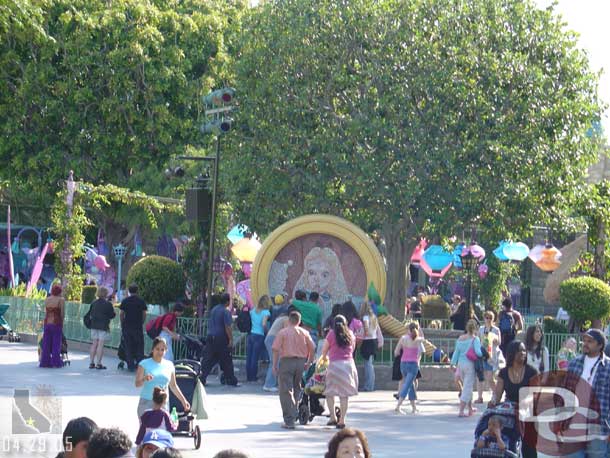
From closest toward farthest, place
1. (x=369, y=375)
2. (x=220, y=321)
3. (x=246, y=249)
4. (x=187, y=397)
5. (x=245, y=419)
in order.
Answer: (x=187, y=397) < (x=245, y=419) < (x=220, y=321) < (x=369, y=375) < (x=246, y=249)

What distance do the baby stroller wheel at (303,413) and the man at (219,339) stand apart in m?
4.35

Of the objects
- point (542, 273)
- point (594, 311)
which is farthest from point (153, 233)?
point (594, 311)

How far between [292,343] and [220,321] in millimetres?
4726

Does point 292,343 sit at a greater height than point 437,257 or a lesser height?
lesser

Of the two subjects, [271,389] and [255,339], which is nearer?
[271,389]

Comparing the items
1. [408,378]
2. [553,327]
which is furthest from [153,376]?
[553,327]

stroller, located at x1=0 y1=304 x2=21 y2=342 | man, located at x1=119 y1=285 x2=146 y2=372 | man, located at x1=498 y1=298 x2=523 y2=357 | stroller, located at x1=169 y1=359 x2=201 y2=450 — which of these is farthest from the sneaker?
stroller, located at x1=0 y1=304 x2=21 y2=342

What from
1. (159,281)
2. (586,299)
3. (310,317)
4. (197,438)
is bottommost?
(197,438)

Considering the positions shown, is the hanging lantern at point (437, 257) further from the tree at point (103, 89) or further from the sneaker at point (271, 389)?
the sneaker at point (271, 389)

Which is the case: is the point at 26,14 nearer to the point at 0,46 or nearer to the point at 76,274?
the point at 76,274

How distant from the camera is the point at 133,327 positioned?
24141mm

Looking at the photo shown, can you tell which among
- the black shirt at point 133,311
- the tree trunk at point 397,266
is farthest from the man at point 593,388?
the tree trunk at point 397,266

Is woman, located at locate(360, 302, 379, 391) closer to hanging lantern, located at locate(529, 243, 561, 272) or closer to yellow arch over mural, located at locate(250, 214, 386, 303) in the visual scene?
yellow arch over mural, located at locate(250, 214, 386, 303)

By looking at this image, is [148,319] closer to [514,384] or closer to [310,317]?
[310,317]
